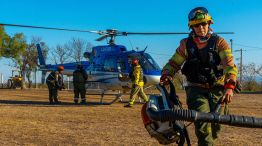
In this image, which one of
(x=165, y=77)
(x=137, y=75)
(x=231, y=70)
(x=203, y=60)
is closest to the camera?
(x=231, y=70)

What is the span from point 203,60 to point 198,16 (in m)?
0.54

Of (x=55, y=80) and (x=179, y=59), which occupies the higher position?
(x=179, y=59)

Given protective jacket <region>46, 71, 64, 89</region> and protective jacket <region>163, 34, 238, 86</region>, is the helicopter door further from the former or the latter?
protective jacket <region>163, 34, 238, 86</region>

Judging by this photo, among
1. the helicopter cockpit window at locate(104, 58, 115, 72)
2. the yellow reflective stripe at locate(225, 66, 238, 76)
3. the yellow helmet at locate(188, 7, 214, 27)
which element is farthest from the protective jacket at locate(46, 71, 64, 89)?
the yellow reflective stripe at locate(225, 66, 238, 76)

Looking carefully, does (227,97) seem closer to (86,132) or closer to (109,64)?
(86,132)

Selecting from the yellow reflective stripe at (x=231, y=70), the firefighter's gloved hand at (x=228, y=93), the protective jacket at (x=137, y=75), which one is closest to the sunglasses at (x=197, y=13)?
the yellow reflective stripe at (x=231, y=70)

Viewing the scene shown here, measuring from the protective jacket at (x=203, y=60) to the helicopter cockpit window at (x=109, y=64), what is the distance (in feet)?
45.6

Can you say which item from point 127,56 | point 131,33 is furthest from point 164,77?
point 131,33

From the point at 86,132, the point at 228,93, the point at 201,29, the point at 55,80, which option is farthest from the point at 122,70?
the point at 228,93

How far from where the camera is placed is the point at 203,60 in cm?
462

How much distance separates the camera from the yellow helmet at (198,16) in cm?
438

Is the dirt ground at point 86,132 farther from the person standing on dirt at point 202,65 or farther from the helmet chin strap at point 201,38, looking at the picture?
the helmet chin strap at point 201,38

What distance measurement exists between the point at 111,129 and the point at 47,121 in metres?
2.38

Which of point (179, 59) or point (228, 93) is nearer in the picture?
point (228, 93)
